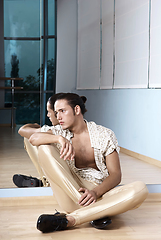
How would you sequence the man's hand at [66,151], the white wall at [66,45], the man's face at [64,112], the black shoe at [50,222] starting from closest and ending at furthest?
the black shoe at [50,222]
the man's hand at [66,151]
the man's face at [64,112]
the white wall at [66,45]

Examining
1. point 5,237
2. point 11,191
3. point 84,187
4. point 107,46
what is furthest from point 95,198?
point 107,46

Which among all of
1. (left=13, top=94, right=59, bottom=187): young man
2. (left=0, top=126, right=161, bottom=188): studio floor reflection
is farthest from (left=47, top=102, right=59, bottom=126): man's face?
(left=0, top=126, right=161, bottom=188): studio floor reflection

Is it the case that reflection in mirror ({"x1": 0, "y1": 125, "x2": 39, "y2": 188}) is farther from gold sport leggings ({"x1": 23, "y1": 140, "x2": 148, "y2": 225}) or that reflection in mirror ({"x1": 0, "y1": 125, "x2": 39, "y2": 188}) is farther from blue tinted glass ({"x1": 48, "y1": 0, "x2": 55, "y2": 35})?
blue tinted glass ({"x1": 48, "y1": 0, "x2": 55, "y2": 35})

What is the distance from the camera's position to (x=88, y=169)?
6.89 ft

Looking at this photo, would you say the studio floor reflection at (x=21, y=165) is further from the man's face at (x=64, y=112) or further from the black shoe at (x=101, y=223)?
the black shoe at (x=101, y=223)

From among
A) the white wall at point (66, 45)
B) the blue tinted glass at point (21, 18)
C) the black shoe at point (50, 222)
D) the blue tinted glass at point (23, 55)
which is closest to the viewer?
the black shoe at point (50, 222)

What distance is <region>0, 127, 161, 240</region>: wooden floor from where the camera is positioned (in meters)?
1.82

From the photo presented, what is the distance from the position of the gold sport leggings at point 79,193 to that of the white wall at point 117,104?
94cm

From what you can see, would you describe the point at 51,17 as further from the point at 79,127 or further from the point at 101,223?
the point at 101,223

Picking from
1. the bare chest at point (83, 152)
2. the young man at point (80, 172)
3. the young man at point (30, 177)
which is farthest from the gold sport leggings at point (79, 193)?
the young man at point (30, 177)

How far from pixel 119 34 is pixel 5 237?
2186mm

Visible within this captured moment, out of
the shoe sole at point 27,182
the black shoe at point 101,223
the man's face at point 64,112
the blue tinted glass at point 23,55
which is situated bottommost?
the black shoe at point 101,223

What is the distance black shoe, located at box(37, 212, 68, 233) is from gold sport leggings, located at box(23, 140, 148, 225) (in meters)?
0.06

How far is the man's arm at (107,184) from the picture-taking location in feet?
6.16
